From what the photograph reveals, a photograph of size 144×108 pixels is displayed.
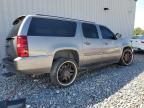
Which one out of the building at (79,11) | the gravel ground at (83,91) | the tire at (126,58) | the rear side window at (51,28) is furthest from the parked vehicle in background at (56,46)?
the building at (79,11)

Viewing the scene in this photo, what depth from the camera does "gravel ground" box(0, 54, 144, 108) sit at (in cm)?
378

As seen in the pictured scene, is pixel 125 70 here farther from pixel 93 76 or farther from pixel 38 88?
pixel 38 88

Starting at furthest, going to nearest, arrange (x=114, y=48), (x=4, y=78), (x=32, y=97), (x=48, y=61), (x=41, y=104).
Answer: (x=114, y=48)
(x=4, y=78)
(x=48, y=61)
(x=32, y=97)
(x=41, y=104)

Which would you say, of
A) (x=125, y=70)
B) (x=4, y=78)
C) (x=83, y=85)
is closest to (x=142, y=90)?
(x=83, y=85)

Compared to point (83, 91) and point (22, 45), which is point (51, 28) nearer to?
point (22, 45)

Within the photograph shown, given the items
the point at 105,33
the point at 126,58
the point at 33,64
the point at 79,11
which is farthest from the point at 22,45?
the point at 79,11

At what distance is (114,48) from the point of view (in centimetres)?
648

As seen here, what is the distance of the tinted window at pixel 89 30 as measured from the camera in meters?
5.39

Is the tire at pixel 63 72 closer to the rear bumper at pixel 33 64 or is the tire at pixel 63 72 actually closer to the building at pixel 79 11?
the rear bumper at pixel 33 64

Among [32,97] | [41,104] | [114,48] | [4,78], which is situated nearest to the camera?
[41,104]

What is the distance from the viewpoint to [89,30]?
18.4 ft

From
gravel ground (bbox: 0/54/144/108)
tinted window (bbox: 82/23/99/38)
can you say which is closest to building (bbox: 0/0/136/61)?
gravel ground (bbox: 0/54/144/108)

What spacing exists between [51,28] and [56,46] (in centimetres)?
52

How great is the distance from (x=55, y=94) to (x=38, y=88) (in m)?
0.63
